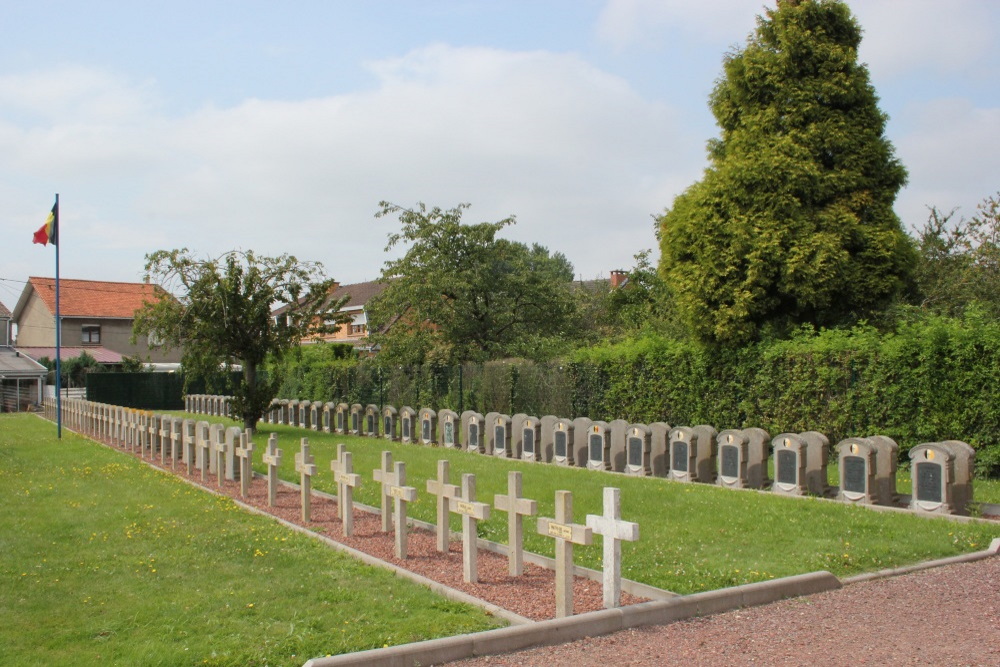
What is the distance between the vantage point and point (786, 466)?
477 inches

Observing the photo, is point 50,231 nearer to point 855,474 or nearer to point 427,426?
point 427,426

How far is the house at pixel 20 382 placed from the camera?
138 ft

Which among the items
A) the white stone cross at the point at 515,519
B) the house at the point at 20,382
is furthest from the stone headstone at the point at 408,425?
the house at the point at 20,382

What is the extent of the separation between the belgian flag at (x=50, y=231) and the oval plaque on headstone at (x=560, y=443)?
1461cm

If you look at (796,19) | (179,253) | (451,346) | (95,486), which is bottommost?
(95,486)

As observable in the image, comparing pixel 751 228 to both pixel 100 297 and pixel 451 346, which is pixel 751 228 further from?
pixel 100 297

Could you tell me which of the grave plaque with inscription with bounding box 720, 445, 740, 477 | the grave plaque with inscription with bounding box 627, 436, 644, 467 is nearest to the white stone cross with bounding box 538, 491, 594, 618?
the grave plaque with inscription with bounding box 720, 445, 740, 477

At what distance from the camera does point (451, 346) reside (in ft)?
87.6

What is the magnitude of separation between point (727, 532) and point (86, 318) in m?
49.5

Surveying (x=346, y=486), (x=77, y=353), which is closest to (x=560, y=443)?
(x=346, y=486)

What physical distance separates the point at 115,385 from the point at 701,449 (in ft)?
Answer: 108

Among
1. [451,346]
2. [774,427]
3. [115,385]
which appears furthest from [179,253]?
[115,385]

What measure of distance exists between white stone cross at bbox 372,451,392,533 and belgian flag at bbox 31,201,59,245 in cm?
1733

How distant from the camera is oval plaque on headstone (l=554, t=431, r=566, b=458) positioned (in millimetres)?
16281
